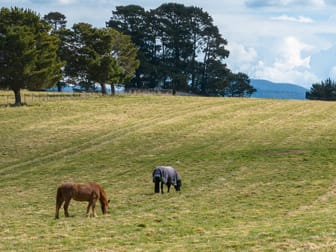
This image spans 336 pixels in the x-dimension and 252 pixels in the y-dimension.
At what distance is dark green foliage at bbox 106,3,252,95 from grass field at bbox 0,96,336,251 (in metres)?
45.7

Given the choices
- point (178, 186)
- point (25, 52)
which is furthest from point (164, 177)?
point (25, 52)

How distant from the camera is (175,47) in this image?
120 m

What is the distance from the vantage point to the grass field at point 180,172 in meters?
16.4

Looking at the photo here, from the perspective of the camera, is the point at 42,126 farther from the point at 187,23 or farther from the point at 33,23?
the point at 187,23

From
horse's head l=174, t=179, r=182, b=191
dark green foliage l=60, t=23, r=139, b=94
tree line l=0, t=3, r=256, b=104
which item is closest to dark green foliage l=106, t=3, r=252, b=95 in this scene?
tree line l=0, t=3, r=256, b=104

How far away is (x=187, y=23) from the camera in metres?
119

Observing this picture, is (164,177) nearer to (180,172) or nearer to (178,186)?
(178,186)

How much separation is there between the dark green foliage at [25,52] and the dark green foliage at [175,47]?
44649mm

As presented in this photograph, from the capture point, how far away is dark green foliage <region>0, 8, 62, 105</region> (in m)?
65.0

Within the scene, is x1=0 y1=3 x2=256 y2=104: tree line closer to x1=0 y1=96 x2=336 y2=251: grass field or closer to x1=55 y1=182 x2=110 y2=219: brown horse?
x1=0 y1=96 x2=336 y2=251: grass field

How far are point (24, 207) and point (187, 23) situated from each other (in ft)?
322

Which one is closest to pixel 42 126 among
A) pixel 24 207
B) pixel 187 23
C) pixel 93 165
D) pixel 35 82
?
pixel 35 82

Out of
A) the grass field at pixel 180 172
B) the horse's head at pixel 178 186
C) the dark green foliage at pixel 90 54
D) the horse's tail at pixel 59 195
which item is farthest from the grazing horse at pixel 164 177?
the dark green foliage at pixel 90 54

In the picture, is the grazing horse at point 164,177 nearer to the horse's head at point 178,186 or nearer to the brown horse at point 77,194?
the horse's head at point 178,186
